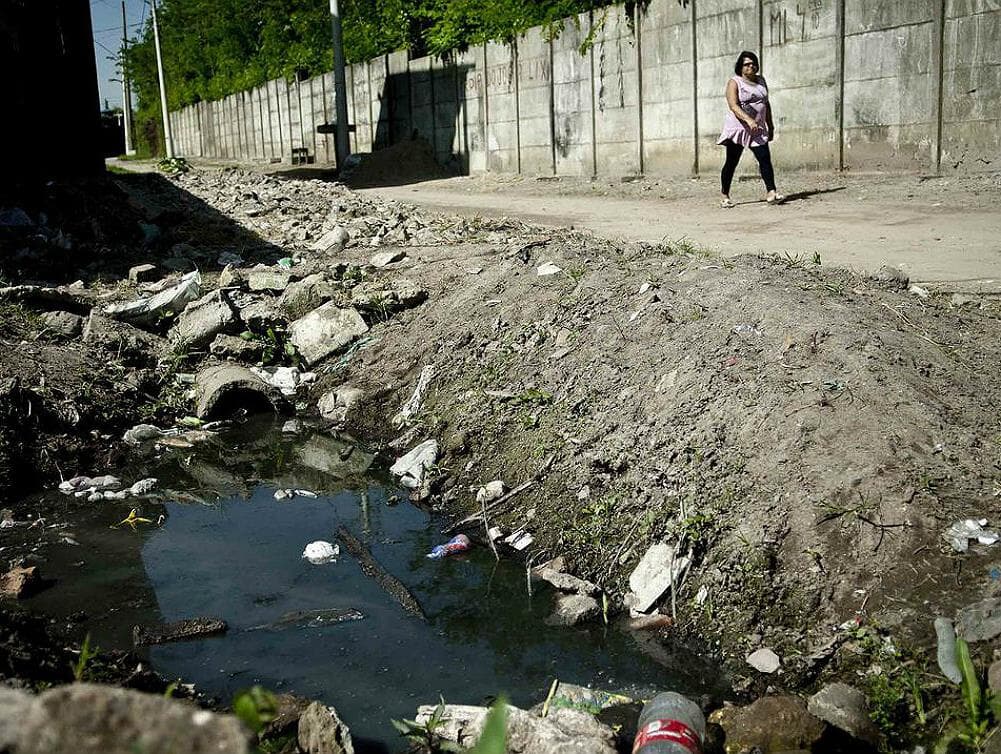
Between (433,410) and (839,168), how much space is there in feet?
25.9

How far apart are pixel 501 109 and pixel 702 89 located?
16.9 ft

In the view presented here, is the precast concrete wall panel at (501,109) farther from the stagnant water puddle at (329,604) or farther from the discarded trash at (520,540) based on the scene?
the discarded trash at (520,540)

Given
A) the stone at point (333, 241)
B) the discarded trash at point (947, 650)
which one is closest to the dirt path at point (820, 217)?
the stone at point (333, 241)

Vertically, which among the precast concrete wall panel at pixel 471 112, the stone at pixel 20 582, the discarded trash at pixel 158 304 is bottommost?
the stone at pixel 20 582

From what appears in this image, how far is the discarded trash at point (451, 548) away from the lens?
3.70 metres

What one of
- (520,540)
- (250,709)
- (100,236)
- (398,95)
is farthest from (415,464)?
(398,95)

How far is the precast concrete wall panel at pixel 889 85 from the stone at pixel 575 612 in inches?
339

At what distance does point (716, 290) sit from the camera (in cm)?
442

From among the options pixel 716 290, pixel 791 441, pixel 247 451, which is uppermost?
pixel 716 290

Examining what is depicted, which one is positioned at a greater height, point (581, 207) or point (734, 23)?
point (734, 23)

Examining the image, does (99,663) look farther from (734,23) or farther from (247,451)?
(734,23)

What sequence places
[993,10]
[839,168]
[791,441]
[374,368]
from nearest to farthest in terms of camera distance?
[791,441] → [374,368] → [993,10] → [839,168]

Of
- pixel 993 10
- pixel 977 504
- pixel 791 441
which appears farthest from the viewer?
pixel 993 10

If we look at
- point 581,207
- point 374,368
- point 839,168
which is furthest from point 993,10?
point 374,368
